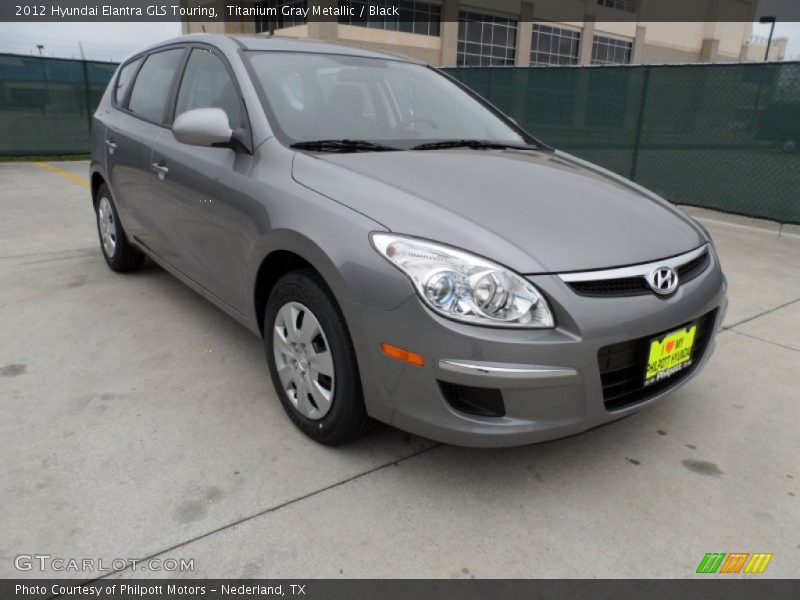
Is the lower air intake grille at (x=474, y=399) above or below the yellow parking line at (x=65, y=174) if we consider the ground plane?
Answer: above

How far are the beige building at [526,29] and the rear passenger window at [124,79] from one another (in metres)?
22.6

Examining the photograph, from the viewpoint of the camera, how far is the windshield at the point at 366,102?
2854mm

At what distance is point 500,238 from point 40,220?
244 inches

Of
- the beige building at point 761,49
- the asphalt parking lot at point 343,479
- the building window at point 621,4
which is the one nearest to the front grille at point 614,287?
the asphalt parking lot at point 343,479

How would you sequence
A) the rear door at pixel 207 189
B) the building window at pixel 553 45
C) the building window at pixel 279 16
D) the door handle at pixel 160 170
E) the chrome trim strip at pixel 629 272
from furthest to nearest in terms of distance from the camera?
the building window at pixel 553 45 → the building window at pixel 279 16 → the door handle at pixel 160 170 → the rear door at pixel 207 189 → the chrome trim strip at pixel 629 272

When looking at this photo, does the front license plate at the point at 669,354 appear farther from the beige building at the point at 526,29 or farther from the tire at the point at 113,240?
the beige building at the point at 526,29

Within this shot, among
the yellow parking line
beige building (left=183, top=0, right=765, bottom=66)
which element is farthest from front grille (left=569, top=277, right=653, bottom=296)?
beige building (left=183, top=0, right=765, bottom=66)

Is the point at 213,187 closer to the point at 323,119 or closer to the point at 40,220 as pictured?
the point at 323,119

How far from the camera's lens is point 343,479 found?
2363mm

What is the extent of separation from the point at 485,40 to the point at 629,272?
110 feet

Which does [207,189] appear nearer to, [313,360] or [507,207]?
[313,360]

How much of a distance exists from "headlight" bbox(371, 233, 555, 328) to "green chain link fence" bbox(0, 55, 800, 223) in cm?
608

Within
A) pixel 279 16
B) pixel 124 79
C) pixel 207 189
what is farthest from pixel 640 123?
pixel 279 16

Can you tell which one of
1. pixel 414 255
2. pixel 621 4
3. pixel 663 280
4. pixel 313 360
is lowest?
pixel 313 360
